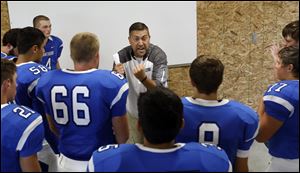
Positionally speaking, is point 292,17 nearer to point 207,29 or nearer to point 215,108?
point 207,29

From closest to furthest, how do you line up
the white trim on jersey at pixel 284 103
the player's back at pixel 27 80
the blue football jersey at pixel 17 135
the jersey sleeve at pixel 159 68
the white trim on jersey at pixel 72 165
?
1. the blue football jersey at pixel 17 135
2. the white trim on jersey at pixel 284 103
3. the white trim on jersey at pixel 72 165
4. the player's back at pixel 27 80
5. the jersey sleeve at pixel 159 68

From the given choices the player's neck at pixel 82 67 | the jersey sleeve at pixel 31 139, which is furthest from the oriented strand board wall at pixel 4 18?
the jersey sleeve at pixel 31 139

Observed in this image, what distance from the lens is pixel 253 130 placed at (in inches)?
67.2

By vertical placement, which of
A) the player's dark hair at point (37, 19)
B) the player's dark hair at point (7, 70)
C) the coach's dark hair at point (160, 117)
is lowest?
the coach's dark hair at point (160, 117)

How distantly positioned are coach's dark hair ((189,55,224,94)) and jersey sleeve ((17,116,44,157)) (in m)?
0.77

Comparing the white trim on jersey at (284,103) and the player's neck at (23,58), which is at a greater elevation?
the player's neck at (23,58)

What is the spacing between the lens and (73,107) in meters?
2.00

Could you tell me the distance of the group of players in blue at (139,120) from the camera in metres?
1.35

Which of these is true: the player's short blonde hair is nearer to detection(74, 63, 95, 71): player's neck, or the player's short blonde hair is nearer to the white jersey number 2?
detection(74, 63, 95, 71): player's neck

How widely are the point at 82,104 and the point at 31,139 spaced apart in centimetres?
40

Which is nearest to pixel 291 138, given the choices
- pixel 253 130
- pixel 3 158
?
pixel 253 130

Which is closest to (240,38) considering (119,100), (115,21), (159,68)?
(115,21)

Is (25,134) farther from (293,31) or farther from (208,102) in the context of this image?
(293,31)

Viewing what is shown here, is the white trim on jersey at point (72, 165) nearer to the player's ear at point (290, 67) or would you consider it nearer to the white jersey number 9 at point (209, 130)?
the white jersey number 9 at point (209, 130)
